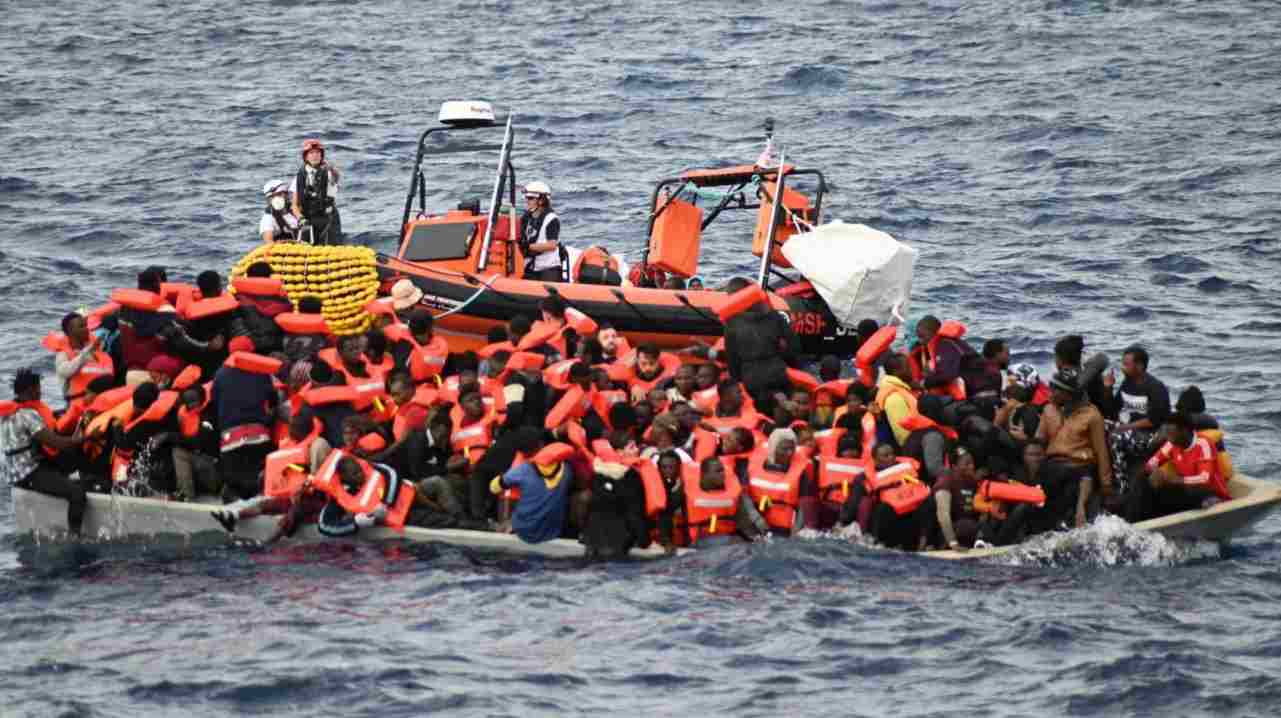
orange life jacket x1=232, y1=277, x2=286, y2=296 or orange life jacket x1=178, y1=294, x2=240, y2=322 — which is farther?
orange life jacket x1=232, y1=277, x2=286, y2=296

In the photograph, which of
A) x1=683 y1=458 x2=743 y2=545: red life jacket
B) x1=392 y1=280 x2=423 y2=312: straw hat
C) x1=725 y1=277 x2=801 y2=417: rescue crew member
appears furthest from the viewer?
x1=392 y1=280 x2=423 y2=312: straw hat

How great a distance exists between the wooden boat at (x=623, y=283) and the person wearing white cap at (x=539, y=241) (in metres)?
0.11

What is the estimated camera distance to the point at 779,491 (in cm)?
1948

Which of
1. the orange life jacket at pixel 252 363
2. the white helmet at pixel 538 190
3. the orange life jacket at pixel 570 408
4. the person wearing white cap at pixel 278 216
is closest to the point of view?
the orange life jacket at pixel 570 408

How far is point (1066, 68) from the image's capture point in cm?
4375

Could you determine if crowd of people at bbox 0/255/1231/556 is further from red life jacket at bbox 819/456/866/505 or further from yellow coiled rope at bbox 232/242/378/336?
yellow coiled rope at bbox 232/242/378/336

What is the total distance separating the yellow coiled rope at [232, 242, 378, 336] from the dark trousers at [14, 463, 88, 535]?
118 inches

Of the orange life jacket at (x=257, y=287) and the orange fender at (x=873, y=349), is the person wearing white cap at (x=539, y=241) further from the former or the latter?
the orange fender at (x=873, y=349)

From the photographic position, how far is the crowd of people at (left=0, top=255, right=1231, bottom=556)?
1953cm

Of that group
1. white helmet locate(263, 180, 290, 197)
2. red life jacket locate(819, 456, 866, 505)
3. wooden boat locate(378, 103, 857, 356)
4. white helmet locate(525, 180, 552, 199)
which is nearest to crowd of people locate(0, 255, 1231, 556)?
red life jacket locate(819, 456, 866, 505)

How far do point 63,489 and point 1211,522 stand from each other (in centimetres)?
978

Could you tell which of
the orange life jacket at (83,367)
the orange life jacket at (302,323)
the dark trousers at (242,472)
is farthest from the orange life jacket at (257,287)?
the dark trousers at (242,472)

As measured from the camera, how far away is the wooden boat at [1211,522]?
761 inches

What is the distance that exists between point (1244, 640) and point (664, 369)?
6006 millimetres
